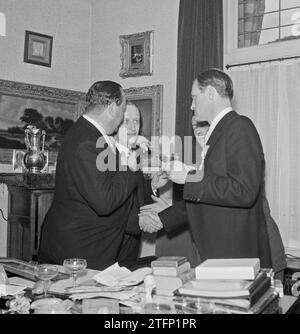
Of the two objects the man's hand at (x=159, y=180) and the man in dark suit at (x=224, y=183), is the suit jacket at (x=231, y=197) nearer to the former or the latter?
the man in dark suit at (x=224, y=183)

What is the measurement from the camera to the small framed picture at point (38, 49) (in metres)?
5.27

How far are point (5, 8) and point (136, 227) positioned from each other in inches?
133

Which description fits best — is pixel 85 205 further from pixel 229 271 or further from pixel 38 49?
pixel 38 49

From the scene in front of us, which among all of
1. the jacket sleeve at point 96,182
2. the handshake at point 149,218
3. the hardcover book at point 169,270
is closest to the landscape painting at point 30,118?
the handshake at point 149,218

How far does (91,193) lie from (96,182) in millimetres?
64

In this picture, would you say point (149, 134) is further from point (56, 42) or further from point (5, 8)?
point (5, 8)

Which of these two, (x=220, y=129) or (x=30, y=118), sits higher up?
(x=30, y=118)

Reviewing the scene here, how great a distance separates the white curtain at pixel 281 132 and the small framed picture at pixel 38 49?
2.39 metres

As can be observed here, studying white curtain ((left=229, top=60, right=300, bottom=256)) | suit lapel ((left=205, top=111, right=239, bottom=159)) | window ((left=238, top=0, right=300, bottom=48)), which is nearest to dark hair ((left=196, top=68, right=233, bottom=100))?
suit lapel ((left=205, top=111, right=239, bottom=159))

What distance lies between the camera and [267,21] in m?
4.94

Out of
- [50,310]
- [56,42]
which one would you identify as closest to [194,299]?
[50,310]

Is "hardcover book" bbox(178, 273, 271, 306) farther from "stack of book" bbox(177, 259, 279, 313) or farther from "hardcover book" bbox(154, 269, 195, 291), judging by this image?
"hardcover book" bbox(154, 269, 195, 291)

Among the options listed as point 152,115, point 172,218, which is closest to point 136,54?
point 152,115

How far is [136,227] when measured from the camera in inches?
115
